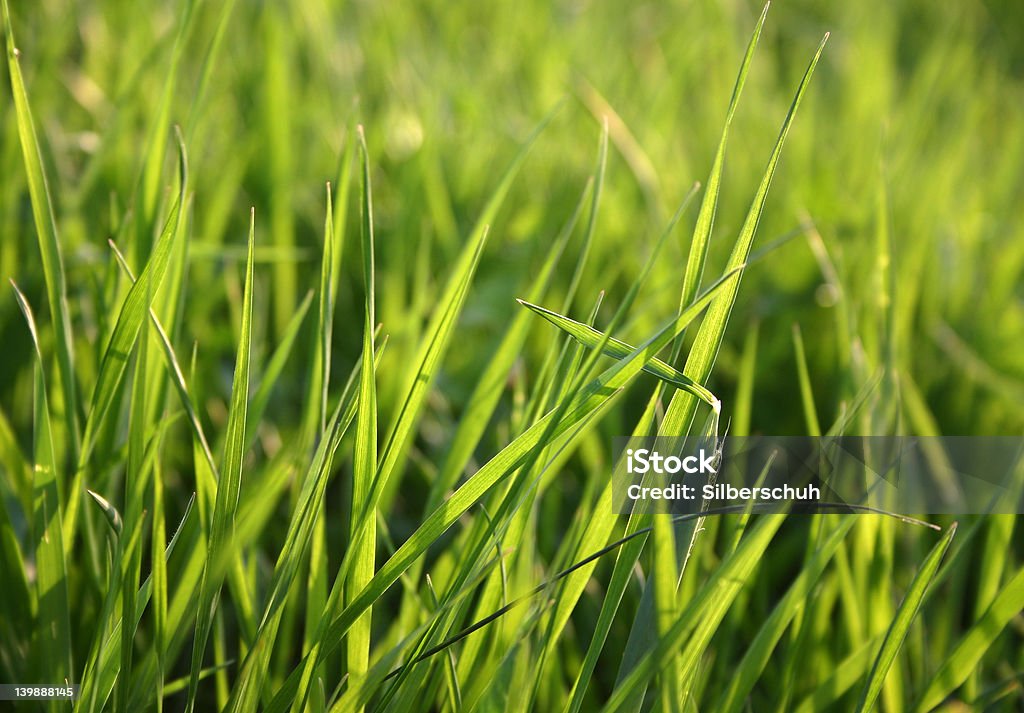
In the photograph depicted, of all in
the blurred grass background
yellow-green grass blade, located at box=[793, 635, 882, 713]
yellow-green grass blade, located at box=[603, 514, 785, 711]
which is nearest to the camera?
yellow-green grass blade, located at box=[603, 514, 785, 711]

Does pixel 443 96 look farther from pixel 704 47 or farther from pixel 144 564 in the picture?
pixel 144 564

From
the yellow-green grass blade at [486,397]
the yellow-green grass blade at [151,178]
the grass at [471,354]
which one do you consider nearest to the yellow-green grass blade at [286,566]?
the grass at [471,354]

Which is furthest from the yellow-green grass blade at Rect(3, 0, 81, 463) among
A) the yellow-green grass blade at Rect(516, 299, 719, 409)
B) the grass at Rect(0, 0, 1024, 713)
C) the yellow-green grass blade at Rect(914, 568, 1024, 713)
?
the yellow-green grass blade at Rect(914, 568, 1024, 713)

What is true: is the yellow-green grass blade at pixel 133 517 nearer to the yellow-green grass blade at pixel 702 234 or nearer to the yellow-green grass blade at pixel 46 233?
the yellow-green grass blade at pixel 46 233

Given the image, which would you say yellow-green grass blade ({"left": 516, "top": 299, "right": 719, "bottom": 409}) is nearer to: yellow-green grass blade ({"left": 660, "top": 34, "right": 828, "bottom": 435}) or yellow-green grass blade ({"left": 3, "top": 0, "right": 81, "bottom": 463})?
yellow-green grass blade ({"left": 660, "top": 34, "right": 828, "bottom": 435})

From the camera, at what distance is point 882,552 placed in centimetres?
48

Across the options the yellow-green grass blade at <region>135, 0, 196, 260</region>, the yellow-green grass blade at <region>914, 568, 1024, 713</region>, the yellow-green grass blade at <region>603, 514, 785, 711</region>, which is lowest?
the yellow-green grass blade at <region>914, 568, 1024, 713</region>

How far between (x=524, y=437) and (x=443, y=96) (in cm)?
69

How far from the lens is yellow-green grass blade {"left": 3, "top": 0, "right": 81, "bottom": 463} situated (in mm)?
385

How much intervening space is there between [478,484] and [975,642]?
0.82ft

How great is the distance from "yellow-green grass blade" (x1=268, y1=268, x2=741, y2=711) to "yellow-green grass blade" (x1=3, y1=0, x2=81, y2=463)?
184 mm

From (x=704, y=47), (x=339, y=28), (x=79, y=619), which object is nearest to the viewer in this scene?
(x=79, y=619)

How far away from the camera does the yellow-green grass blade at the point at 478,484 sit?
1.09 ft

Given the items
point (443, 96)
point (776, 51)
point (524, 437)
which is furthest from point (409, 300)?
point (776, 51)
